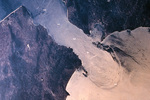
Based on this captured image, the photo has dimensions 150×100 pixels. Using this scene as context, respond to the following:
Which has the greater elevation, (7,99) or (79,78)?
(7,99)

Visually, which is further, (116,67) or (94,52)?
(94,52)

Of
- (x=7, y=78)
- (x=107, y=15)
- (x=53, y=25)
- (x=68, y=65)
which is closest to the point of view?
(x=107, y=15)

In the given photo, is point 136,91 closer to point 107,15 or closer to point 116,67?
point 116,67

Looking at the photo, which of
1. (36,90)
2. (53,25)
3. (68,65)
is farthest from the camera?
(36,90)

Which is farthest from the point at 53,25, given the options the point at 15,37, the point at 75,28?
the point at 15,37

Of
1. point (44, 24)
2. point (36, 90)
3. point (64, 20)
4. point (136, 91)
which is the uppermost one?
point (44, 24)

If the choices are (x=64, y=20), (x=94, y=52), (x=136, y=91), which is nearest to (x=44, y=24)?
(x=64, y=20)

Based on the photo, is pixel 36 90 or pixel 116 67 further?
pixel 36 90

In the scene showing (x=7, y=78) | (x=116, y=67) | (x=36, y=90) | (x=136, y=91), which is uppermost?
(x=7, y=78)

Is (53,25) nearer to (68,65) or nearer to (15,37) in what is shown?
(68,65)

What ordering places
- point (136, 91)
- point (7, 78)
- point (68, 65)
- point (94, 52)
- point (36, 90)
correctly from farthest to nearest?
point (7, 78)
point (36, 90)
point (68, 65)
point (94, 52)
point (136, 91)
